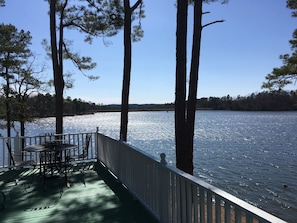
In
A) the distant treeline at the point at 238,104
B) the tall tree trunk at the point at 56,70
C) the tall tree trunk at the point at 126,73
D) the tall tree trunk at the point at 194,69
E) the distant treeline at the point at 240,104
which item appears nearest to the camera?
the tall tree trunk at the point at 194,69

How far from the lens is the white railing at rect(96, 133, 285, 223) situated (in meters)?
1.75

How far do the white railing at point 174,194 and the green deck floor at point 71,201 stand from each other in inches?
8.2

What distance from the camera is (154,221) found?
3.28 meters

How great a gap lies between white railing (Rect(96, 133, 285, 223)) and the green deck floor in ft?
0.68

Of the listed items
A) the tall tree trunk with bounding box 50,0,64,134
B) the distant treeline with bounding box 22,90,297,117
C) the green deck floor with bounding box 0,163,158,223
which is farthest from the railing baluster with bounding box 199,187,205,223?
the distant treeline with bounding box 22,90,297,117

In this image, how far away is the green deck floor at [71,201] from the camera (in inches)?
136

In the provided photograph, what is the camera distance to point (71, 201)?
4055 millimetres

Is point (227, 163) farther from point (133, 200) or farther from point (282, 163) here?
point (133, 200)

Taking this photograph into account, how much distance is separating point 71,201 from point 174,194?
1971mm

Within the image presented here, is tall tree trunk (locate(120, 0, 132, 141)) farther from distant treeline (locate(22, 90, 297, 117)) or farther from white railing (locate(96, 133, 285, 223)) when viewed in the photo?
distant treeline (locate(22, 90, 297, 117))

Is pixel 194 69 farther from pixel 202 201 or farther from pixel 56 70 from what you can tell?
pixel 56 70

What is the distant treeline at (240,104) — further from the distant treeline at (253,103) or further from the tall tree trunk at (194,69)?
the tall tree trunk at (194,69)

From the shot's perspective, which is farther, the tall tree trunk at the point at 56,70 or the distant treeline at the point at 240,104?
the distant treeline at the point at 240,104

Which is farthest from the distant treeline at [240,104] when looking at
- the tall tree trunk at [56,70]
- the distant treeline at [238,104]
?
the tall tree trunk at [56,70]
